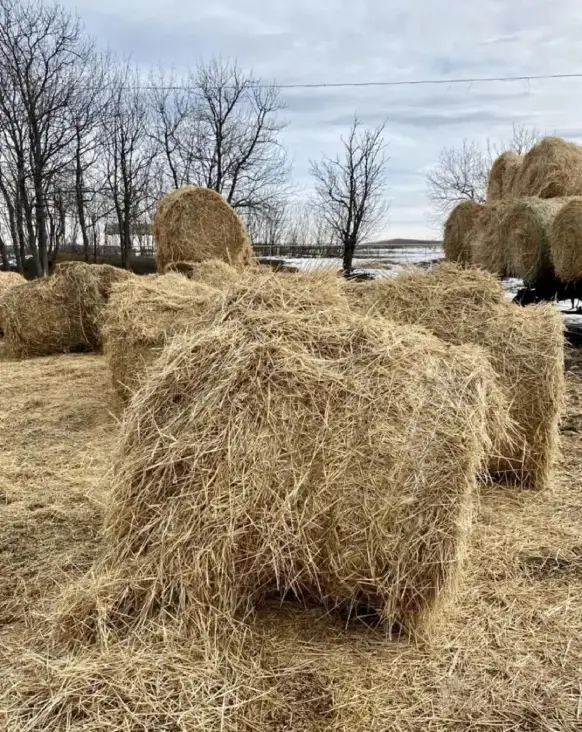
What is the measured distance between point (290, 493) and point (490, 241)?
828cm

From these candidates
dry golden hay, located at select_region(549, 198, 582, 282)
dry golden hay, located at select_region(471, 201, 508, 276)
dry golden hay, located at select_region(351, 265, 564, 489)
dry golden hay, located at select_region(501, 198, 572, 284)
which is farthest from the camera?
dry golden hay, located at select_region(471, 201, 508, 276)

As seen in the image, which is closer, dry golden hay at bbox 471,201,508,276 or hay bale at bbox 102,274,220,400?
hay bale at bbox 102,274,220,400

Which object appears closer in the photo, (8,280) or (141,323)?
(141,323)

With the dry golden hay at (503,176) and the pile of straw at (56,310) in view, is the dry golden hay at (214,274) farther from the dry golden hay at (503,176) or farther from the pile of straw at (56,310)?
the dry golden hay at (503,176)

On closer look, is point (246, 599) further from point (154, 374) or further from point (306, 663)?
point (154, 374)

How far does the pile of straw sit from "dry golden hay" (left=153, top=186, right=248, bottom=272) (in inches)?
63.8

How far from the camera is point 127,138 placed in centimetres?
2550

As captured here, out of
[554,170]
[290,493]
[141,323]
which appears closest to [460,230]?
[554,170]

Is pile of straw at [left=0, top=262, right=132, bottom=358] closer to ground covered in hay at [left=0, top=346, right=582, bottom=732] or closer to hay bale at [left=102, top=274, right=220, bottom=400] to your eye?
hay bale at [left=102, top=274, right=220, bottom=400]

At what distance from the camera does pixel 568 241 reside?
8.41m

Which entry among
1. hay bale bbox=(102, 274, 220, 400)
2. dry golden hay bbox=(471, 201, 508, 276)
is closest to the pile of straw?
hay bale bbox=(102, 274, 220, 400)

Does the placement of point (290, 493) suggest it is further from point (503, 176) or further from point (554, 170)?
point (503, 176)

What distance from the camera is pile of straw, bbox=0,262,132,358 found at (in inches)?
394

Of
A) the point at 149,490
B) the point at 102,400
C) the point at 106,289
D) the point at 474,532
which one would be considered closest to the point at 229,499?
the point at 149,490
